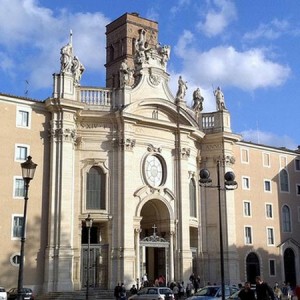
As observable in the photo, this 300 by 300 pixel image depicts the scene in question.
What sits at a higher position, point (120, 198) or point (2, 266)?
point (120, 198)

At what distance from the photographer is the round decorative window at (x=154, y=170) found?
4537 cm

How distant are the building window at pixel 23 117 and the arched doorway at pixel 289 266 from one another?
2864cm

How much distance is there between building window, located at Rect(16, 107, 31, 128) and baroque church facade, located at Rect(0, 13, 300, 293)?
7 cm

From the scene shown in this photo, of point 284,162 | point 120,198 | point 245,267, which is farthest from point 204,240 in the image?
point 284,162

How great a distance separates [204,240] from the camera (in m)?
49.6

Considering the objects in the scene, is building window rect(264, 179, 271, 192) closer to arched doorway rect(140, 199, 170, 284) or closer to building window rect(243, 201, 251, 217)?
building window rect(243, 201, 251, 217)

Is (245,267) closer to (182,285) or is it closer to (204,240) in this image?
(204,240)

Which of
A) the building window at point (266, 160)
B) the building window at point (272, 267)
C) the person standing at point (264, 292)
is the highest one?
the building window at point (266, 160)

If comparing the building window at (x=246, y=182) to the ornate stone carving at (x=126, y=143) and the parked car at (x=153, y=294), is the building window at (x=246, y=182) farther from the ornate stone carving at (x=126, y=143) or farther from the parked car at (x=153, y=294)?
the parked car at (x=153, y=294)

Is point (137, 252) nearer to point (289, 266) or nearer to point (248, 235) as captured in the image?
point (248, 235)

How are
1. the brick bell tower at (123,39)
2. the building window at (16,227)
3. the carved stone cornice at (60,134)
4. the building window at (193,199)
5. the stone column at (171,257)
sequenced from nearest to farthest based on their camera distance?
the building window at (16,227) < the carved stone cornice at (60,134) < the stone column at (171,257) < the building window at (193,199) < the brick bell tower at (123,39)

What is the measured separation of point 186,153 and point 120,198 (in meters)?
7.66

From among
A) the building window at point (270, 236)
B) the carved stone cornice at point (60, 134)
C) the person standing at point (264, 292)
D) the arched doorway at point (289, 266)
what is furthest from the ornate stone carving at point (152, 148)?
the person standing at point (264, 292)

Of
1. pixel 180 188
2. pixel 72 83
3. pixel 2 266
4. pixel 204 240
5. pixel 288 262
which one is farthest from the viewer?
pixel 288 262
